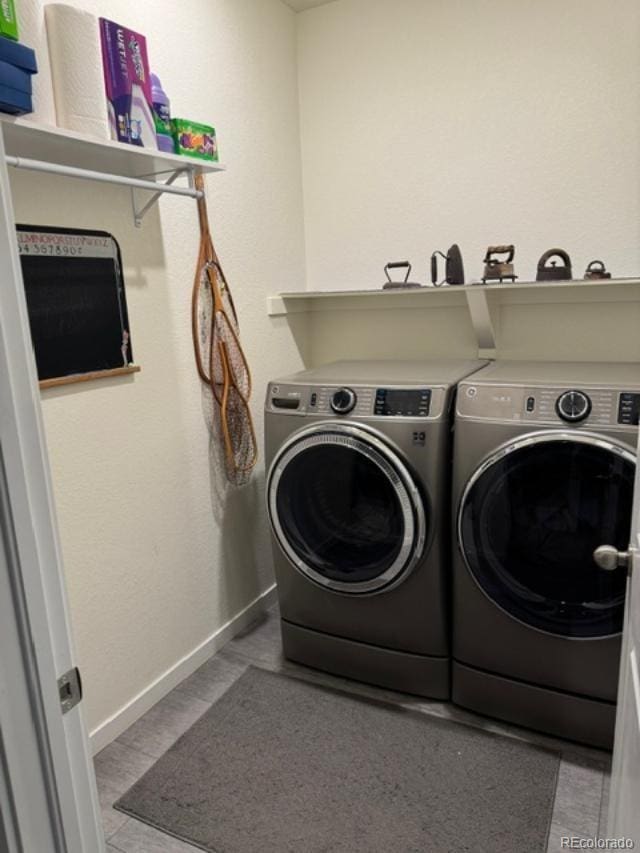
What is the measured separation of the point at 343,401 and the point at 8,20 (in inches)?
49.6

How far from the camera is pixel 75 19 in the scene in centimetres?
138

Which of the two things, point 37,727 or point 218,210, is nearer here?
point 37,727

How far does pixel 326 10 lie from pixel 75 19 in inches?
58.9

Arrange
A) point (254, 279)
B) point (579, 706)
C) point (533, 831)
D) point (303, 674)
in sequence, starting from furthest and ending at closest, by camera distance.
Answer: point (254, 279) < point (303, 674) < point (579, 706) < point (533, 831)

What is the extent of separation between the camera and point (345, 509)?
6.54 feet

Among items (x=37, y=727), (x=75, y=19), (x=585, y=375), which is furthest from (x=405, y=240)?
(x=37, y=727)

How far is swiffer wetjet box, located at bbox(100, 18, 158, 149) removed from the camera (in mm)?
1497

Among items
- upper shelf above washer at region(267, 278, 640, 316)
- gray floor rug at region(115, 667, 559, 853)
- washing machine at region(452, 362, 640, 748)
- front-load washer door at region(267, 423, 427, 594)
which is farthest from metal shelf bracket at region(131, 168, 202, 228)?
gray floor rug at region(115, 667, 559, 853)

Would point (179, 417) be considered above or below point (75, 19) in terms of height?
below

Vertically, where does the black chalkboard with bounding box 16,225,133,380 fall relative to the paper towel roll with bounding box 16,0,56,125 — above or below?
below

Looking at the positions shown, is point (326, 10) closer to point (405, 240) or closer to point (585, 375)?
point (405, 240)

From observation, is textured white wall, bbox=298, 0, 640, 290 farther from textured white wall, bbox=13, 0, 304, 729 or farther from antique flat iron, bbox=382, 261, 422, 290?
textured white wall, bbox=13, 0, 304, 729

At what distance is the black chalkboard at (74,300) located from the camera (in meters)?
1.55

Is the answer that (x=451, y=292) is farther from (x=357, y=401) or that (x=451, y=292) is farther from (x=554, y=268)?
(x=357, y=401)
